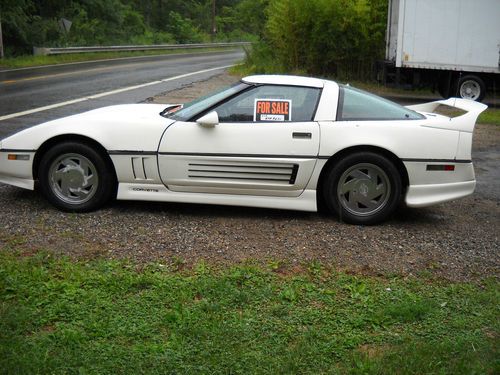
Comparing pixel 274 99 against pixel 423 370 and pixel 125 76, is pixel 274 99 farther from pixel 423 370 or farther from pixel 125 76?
pixel 125 76

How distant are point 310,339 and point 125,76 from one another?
1746 centimetres

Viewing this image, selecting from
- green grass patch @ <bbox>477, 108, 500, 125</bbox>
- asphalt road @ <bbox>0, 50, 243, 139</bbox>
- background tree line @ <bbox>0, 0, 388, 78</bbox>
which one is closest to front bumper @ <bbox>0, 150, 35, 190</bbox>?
asphalt road @ <bbox>0, 50, 243, 139</bbox>

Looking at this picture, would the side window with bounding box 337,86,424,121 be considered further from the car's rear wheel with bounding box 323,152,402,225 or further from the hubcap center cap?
the hubcap center cap

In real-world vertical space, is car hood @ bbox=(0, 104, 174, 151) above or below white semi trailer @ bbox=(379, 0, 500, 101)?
below

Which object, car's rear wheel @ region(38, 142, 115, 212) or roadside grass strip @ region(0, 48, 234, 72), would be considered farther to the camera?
roadside grass strip @ region(0, 48, 234, 72)

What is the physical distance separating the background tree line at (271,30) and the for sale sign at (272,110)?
14.0 meters

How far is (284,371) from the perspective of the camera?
10.9 ft

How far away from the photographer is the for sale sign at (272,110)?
19.0ft

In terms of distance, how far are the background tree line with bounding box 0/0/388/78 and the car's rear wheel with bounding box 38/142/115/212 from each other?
14.5m

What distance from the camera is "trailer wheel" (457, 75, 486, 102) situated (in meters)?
16.0

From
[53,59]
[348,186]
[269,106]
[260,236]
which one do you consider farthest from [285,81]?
[53,59]

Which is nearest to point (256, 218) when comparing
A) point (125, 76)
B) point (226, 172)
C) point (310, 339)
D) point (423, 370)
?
point (226, 172)

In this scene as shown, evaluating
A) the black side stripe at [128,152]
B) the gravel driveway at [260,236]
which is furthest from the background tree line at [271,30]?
the black side stripe at [128,152]

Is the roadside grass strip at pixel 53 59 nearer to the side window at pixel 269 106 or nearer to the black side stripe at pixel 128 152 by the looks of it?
the black side stripe at pixel 128 152
